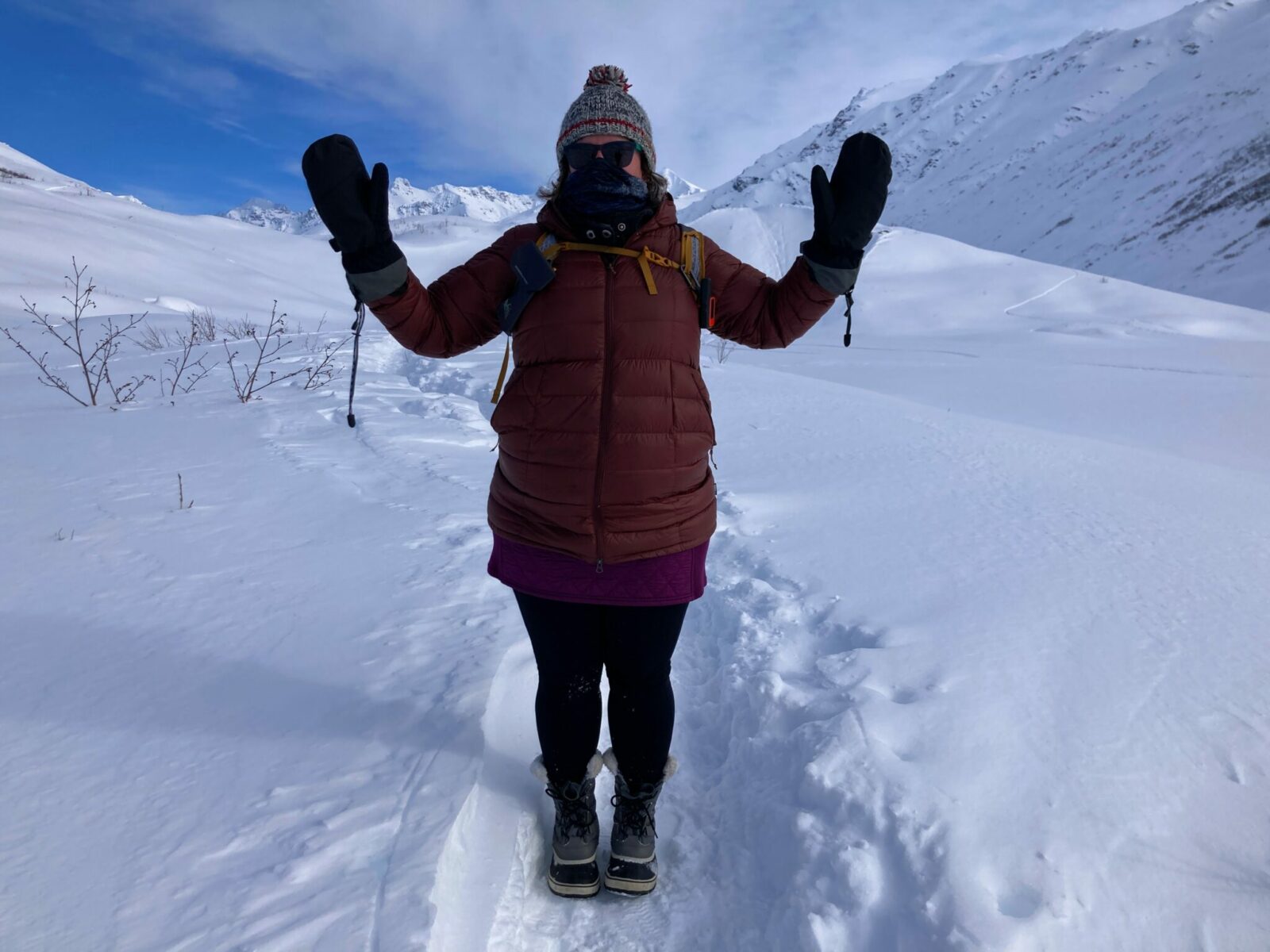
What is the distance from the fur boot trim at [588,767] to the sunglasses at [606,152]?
1347mm

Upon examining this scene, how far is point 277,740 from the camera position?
1.63 meters

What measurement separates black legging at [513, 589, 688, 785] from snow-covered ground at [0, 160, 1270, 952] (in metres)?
0.29

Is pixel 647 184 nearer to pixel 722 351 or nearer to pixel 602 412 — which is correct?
pixel 602 412

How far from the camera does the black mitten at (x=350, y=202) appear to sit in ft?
4.03

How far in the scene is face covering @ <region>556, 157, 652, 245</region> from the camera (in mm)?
1307

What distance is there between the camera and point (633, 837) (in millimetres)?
1605

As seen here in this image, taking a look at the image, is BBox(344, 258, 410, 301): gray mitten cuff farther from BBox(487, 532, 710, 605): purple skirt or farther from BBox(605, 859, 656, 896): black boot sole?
BBox(605, 859, 656, 896): black boot sole

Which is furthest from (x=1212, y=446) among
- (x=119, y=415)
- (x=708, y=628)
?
(x=119, y=415)

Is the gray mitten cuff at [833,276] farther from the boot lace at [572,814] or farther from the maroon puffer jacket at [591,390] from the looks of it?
the boot lace at [572,814]

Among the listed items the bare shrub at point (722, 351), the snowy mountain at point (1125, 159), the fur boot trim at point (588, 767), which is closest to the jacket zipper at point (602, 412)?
the fur boot trim at point (588, 767)

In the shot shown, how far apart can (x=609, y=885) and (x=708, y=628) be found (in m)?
1.06


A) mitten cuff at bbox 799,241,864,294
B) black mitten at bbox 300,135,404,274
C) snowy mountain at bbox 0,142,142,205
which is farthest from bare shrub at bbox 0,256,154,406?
snowy mountain at bbox 0,142,142,205

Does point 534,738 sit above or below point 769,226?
below

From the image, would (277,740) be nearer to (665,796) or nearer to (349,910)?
(349,910)
